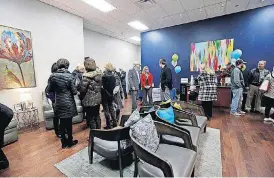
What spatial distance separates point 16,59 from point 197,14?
5.18 m

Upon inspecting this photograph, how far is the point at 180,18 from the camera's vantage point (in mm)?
5375

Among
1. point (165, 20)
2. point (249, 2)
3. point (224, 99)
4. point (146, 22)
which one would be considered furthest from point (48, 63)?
point (249, 2)

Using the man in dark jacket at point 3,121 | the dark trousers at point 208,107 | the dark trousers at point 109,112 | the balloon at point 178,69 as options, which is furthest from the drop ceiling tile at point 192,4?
the man in dark jacket at point 3,121

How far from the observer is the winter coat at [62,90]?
7.83 ft

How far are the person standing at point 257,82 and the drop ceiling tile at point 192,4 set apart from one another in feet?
7.58

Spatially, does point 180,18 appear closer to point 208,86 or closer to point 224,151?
point 208,86

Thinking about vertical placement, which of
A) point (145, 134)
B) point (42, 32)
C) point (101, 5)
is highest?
point (101, 5)

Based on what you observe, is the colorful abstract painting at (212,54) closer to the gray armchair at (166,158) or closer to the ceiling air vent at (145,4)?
the ceiling air vent at (145,4)

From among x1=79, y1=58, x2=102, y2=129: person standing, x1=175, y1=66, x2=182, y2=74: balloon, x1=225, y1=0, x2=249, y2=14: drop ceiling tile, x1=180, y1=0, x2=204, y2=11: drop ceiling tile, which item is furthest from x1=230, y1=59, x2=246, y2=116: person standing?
x1=79, y1=58, x2=102, y2=129: person standing

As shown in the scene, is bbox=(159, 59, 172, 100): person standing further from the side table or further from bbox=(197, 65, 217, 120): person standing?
the side table

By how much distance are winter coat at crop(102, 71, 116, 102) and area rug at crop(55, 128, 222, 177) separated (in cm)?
105

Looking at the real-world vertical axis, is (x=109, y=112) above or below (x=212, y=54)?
below

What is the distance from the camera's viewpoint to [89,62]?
258cm

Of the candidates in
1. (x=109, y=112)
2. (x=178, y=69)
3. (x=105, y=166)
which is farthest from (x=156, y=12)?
(x=105, y=166)
